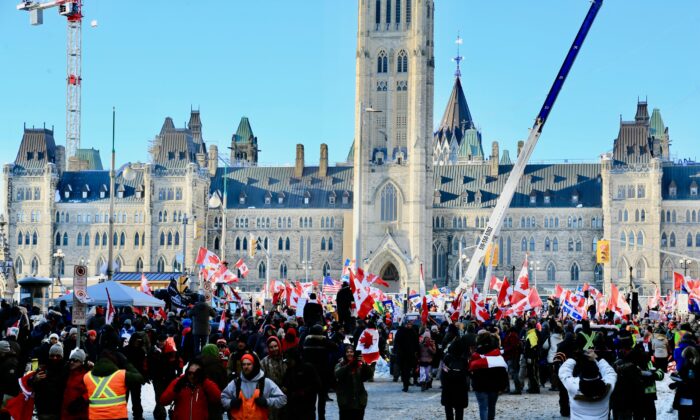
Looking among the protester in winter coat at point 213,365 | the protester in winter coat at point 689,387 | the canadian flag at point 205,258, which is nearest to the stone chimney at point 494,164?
the canadian flag at point 205,258

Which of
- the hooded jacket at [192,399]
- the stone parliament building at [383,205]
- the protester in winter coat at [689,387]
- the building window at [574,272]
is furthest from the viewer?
the building window at [574,272]

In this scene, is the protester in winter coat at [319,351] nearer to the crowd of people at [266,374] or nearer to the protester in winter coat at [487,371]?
the crowd of people at [266,374]

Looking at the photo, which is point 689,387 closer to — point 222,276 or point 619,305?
point 619,305

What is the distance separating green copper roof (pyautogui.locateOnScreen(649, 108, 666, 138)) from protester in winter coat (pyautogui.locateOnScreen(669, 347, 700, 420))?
441 feet

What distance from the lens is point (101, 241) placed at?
116625 millimetres

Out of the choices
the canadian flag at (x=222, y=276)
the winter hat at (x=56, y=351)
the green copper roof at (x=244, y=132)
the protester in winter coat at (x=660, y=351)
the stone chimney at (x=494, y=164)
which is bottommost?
the protester in winter coat at (x=660, y=351)

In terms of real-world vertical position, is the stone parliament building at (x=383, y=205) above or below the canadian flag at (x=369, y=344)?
above

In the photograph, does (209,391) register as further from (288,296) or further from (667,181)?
(667,181)

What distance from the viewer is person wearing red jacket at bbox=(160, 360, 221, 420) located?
13555 mm

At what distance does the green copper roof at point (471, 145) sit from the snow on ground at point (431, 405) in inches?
5277

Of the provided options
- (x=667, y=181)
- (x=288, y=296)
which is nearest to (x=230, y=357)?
(x=288, y=296)

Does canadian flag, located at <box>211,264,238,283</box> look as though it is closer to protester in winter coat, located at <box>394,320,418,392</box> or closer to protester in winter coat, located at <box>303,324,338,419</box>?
protester in winter coat, located at <box>394,320,418,392</box>

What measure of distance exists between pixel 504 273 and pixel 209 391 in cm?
10152

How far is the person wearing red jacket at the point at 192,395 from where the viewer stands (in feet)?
44.5
